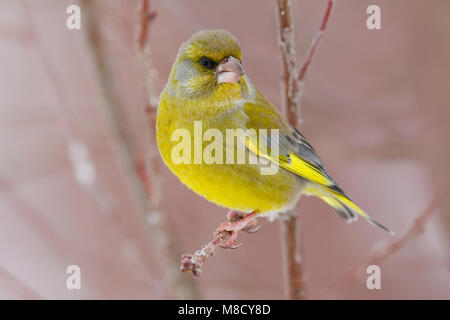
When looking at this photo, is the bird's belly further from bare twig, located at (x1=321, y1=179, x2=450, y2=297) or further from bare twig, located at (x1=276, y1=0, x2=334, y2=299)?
bare twig, located at (x1=321, y1=179, x2=450, y2=297)

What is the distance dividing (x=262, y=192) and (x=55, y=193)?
9.91 ft

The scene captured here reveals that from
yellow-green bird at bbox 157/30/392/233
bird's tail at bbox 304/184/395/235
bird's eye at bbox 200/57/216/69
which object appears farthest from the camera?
bird's tail at bbox 304/184/395/235

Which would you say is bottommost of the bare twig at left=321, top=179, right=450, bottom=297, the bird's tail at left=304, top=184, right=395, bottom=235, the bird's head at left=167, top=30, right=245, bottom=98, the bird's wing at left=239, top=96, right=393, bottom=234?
the bare twig at left=321, top=179, right=450, bottom=297

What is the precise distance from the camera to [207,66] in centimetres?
240

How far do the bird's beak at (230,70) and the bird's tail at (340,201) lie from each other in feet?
2.67

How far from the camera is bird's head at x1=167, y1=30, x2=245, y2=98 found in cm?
222

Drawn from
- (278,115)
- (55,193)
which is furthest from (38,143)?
(278,115)

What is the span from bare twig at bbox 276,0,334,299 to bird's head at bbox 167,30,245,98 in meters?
0.25

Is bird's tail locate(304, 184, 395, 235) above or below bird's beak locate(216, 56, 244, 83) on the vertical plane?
below

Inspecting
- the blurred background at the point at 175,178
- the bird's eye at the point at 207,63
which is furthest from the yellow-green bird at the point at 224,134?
the blurred background at the point at 175,178

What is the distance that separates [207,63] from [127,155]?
2.83 ft

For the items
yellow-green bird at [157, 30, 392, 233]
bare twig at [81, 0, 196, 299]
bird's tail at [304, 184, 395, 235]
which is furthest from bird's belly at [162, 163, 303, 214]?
bare twig at [81, 0, 196, 299]

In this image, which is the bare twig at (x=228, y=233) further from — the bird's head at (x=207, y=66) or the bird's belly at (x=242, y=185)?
the bird's head at (x=207, y=66)
